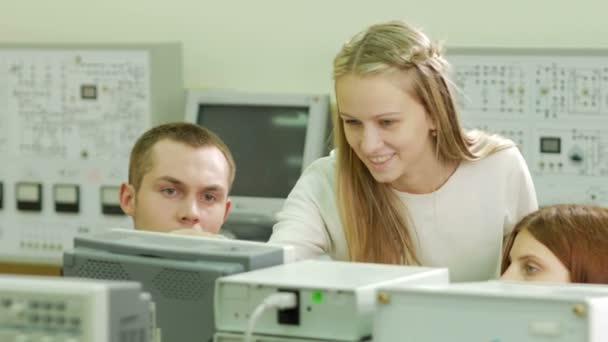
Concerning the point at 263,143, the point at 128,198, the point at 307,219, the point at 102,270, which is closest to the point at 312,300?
the point at 102,270

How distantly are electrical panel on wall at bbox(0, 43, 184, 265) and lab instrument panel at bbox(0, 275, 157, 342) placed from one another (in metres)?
2.53

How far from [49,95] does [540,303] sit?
2.94 metres

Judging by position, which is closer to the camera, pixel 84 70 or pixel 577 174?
pixel 577 174

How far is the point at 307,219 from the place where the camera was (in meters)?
2.11

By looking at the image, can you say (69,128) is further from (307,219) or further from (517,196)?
(517,196)

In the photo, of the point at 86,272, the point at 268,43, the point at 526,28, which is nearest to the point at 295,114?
the point at 268,43

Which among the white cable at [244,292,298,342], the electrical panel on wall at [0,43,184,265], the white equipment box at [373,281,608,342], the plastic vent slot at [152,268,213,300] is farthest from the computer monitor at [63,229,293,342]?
the electrical panel on wall at [0,43,184,265]

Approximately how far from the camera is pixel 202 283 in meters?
1.44

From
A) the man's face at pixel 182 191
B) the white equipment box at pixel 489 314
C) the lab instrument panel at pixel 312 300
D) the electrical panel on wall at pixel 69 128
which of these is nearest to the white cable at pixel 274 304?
the lab instrument panel at pixel 312 300

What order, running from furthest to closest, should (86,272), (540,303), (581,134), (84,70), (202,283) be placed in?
(84,70) < (581,134) < (86,272) < (202,283) < (540,303)

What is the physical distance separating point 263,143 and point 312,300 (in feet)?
7.65

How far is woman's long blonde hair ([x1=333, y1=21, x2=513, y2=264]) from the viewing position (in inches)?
81.3

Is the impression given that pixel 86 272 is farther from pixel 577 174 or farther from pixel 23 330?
pixel 577 174

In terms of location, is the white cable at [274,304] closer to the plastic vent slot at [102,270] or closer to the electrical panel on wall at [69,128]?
the plastic vent slot at [102,270]
